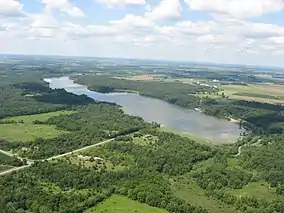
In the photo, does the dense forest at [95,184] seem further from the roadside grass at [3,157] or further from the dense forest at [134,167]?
the roadside grass at [3,157]

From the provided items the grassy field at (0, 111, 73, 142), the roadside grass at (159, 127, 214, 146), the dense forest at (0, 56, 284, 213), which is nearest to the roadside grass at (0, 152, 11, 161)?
the dense forest at (0, 56, 284, 213)

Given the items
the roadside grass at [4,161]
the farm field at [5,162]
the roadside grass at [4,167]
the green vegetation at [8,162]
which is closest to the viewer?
the roadside grass at [4,167]

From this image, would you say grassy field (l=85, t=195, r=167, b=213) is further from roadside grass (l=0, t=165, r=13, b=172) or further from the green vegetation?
the green vegetation

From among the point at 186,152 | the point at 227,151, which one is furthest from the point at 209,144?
the point at 186,152

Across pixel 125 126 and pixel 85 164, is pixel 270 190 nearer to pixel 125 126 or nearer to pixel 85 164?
pixel 85 164

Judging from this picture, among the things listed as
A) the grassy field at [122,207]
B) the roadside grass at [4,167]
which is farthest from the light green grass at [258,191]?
the roadside grass at [4,167]

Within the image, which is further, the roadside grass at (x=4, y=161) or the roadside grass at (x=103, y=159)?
the roadside grass at (x=103, y=159)
